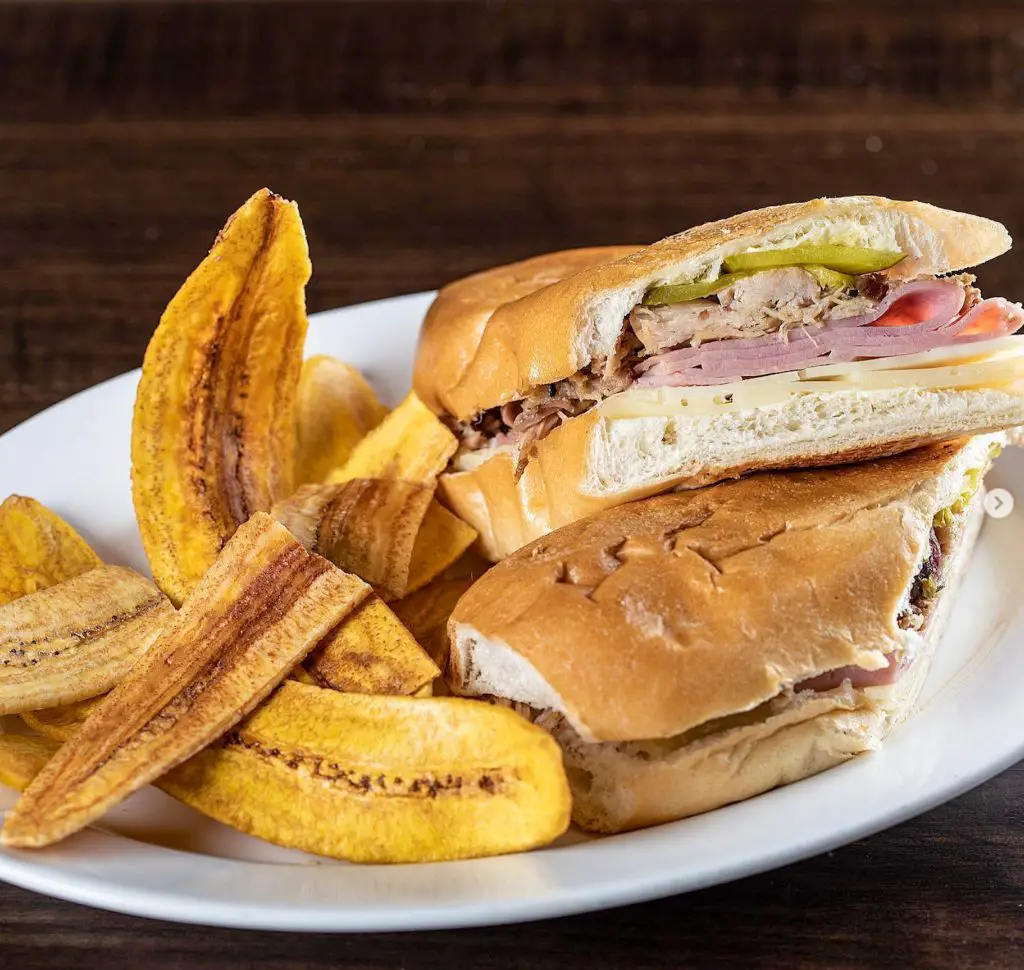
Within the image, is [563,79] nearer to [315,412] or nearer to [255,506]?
[315,412]

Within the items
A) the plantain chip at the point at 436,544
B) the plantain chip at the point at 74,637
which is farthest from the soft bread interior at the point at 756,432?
the plantain chip at the point at 74,637

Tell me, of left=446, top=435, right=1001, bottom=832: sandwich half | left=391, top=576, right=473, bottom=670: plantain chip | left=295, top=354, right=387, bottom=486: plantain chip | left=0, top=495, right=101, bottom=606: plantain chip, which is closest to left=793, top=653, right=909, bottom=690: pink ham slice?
left=446, top=435, right=1001, bottom=832: sandwich half

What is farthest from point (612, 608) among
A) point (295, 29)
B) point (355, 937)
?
point (295, 29)

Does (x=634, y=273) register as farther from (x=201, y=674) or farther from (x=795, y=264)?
(x=201, y=674)

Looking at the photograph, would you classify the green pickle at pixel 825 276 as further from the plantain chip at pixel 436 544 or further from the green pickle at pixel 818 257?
the plantain chip at pixel 436 544

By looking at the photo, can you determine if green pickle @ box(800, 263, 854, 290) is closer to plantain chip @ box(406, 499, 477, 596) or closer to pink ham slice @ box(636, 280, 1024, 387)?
pink ham slice @ box(636, 280, 1024, 387)
